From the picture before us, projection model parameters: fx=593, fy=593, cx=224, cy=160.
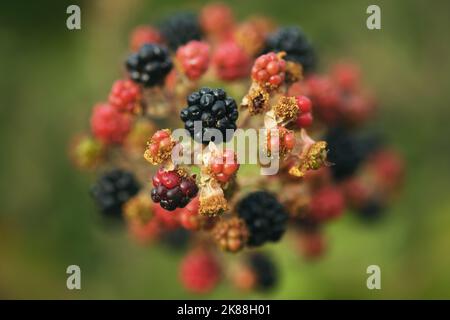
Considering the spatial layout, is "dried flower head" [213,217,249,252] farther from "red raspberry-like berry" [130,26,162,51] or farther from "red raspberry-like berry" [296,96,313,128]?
"red raspberry-like berry" [130,26,162,51]

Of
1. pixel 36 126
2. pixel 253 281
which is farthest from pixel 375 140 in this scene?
pixel 36 126

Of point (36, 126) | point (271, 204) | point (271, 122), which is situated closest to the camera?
point (271, 122)

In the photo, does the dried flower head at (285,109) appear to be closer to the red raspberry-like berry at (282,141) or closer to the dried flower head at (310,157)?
the red raspberry-like berry at (282,141)

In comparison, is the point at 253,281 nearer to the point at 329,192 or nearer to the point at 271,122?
the point at 329,192

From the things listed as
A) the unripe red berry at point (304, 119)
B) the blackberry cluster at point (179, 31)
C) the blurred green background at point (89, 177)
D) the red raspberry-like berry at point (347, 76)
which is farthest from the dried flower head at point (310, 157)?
the blurred green background at point (89, 177)

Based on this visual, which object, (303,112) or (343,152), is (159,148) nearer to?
(303,112)

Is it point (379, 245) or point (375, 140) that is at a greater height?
point (375, 140)

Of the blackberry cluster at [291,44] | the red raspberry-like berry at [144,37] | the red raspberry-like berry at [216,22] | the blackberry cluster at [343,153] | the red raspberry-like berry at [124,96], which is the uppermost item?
the red raspberry-like berry at [216,22]
